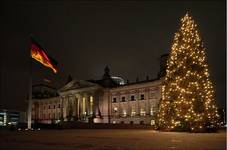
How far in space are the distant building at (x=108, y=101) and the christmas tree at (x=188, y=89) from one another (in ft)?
155

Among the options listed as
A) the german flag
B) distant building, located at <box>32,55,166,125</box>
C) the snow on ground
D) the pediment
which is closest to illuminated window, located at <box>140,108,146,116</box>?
distant building, located at <box>32,55,166,125</box>

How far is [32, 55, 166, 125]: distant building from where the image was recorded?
9100 cm

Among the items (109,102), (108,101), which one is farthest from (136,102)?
(108,101)

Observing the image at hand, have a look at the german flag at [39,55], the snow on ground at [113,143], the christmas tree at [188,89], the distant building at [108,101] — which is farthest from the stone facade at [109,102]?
the snow on ground at [113,143]

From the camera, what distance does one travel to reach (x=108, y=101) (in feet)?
339

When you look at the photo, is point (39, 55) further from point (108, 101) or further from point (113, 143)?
point (108, 101)

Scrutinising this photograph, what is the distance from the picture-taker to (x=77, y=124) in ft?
208

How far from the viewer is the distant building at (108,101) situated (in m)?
91.0

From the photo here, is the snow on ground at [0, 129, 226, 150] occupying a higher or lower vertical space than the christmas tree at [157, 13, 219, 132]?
lower

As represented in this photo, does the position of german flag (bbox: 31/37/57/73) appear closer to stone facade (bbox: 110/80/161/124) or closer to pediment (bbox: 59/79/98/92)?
stone facade (bbox: 110/80/161/124)

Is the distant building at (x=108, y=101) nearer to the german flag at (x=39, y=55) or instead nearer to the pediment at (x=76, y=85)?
the pediment at (x=76, y=85)

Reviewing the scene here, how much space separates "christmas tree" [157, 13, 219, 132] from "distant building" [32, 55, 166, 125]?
4732 centimetres

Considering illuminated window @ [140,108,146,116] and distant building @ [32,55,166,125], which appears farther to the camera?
illuminated window @ [140,108,146,116]

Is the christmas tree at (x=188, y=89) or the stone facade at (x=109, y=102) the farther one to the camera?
the stone facade at (x=109, y=102)
